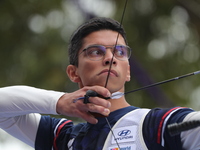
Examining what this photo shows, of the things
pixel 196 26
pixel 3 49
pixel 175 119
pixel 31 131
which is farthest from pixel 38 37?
pixel 175 119

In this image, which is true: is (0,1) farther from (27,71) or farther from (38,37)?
(27,71)

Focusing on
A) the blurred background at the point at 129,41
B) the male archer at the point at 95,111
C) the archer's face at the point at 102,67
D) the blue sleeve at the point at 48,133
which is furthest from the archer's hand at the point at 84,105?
the blurred background at the point at 129,41

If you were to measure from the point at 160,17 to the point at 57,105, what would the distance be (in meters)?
2.89

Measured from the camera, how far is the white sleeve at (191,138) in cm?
138

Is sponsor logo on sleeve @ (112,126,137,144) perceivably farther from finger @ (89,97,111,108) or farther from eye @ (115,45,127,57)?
eye @ (115,45,127,57)

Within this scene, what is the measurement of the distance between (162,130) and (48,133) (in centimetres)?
62

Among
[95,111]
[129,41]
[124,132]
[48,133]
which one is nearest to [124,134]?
[124,132]

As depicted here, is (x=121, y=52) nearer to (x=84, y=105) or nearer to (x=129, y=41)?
(x=84, y=105)

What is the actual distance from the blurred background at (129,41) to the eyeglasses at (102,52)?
2.01 metres

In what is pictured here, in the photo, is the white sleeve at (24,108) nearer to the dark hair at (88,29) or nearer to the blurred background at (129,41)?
the dark hair at (88,29)

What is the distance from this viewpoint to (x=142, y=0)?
177 inches

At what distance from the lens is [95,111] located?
5.14 ft

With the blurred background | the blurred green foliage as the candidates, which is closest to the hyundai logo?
the blurred background

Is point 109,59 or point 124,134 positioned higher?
point 109,59
